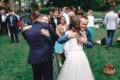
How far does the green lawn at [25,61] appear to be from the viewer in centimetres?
482

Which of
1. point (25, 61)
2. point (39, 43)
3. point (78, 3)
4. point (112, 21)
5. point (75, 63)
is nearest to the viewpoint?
point (39, 43)

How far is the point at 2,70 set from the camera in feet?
17.6

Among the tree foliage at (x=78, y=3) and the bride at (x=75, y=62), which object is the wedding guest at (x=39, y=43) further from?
the tree foliage at (x=78, y=3)

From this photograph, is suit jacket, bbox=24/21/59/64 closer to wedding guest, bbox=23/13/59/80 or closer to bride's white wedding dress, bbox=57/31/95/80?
wedding guest, bbox=23/13/59/80

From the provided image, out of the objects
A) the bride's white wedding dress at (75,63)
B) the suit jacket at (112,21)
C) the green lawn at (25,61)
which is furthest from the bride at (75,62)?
the suit jacket at (112,21)

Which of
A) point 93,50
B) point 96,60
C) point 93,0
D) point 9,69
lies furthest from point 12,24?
point 93,0

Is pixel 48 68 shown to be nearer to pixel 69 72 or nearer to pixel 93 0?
pixel 69 72

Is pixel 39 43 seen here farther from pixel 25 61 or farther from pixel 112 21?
pixel 112 21

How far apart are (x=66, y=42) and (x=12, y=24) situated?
6551 mm

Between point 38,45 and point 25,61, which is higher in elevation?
point 38,45

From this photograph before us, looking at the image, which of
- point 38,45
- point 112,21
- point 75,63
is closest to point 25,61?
point 38,45

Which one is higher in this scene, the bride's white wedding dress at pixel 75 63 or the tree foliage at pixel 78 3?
the tree foliage at pixel 78 3

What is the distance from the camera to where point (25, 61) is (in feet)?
20.1

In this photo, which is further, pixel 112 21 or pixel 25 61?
pixel 112 21
